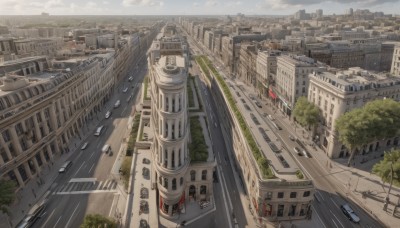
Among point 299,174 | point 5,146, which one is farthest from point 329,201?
point 5,146

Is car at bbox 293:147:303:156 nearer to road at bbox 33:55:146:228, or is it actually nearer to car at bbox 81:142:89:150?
road at bbox 33:55:146:228

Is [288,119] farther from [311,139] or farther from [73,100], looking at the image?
[73,100]

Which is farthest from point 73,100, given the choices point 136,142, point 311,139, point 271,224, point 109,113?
point 311,139

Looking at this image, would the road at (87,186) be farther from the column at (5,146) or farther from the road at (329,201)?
the road at (329,201)

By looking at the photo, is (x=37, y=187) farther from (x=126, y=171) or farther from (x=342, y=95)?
(x=342, y=95)

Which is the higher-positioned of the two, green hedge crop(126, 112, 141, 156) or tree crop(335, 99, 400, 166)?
tree crop(335, 99, 400, 166)

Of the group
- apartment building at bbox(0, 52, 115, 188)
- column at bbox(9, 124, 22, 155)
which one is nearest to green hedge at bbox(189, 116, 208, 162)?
apartment building at bbox(0, 52, 115, 188)

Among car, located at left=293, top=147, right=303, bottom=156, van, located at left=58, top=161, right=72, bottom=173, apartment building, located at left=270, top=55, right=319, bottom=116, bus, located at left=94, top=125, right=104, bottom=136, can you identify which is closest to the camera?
van, located at left=58, top=161, right=72, bottom=173
